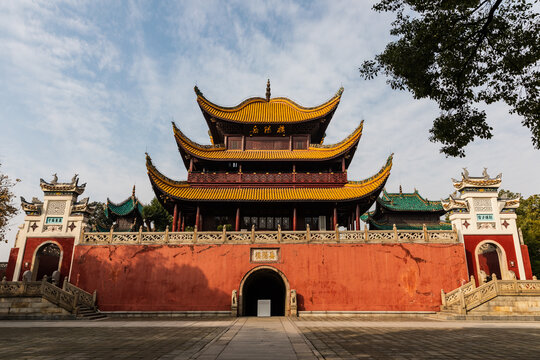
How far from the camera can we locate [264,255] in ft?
52.4

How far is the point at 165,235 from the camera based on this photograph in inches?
642

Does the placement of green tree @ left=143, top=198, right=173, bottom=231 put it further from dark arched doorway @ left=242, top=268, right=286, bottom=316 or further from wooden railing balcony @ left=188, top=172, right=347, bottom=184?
dark arched doorway @ left=242, top=268, right=286, bottom=316

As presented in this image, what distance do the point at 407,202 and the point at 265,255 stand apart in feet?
43.9

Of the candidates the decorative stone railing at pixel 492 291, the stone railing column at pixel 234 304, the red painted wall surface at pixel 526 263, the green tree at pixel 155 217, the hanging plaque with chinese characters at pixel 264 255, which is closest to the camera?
the decorative stone railing at pixel 492 291

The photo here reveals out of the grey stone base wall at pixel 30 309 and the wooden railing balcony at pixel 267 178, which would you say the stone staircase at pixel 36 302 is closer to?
the grey stone base wall at pixel 30 309

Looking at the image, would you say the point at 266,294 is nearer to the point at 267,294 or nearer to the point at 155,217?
the point at 267,294

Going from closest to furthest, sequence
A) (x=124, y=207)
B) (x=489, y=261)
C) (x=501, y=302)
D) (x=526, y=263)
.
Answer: (x=501, y=302) → (x=526, y=263) → (x=489, y=261) → (x=124, y=207)

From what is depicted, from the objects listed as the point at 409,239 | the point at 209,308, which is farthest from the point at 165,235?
the point at 409,239

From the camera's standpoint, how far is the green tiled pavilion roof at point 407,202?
75.5 feet

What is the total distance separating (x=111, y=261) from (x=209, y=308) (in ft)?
18.4

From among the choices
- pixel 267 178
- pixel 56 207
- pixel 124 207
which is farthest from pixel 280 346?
pixel 124 207

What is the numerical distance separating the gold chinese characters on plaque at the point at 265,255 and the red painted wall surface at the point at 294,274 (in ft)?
0.92

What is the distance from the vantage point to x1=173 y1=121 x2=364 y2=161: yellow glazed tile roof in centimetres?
2033

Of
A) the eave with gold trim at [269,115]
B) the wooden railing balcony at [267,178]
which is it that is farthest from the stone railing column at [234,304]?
the eave with gold trim at [269,115]
